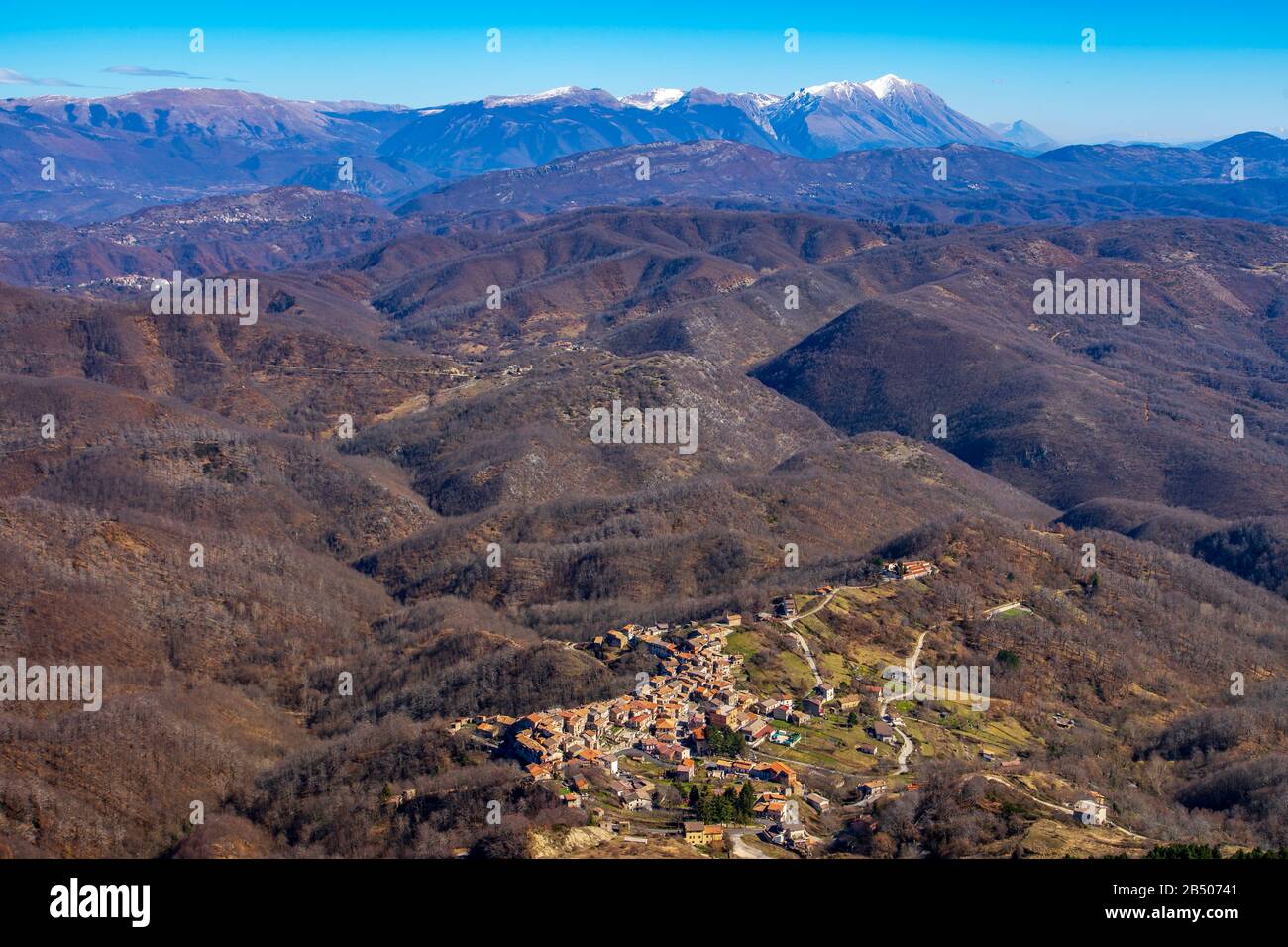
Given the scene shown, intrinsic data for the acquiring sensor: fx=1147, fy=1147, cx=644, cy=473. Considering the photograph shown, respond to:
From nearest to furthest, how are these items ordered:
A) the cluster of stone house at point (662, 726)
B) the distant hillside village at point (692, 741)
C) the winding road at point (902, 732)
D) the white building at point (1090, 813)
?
the distant hillside village at point (692, 741), the white building at point (1090, 813), the cluster of stone house at point (662, 726), the winding road at point (902, 732)

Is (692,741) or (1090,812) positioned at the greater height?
(692,741)

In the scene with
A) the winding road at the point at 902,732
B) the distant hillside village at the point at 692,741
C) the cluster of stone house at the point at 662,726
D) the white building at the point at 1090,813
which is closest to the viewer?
the distant hillside village at the point at 692,741

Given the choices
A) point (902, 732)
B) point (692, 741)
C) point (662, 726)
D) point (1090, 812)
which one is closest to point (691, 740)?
point (692, 741)

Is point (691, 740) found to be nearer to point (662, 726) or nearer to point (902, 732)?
point (662, 726)

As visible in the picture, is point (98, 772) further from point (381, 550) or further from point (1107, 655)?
point (1107, 655)

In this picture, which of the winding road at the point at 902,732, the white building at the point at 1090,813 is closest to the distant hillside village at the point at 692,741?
the white building at the point at 1090,813

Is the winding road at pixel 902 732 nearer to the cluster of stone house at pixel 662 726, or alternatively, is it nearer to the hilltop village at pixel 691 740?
the hilltop village at pixel 691 740

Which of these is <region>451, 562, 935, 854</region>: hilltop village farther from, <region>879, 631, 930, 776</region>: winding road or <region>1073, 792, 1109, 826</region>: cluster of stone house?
<region>1073, 792, 1109, 826</region>: cluster of stone house

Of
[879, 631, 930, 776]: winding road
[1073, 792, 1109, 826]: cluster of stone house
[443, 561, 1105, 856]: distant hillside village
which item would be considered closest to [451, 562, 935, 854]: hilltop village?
[443, 561, 1105, 856]: distant hillside village
